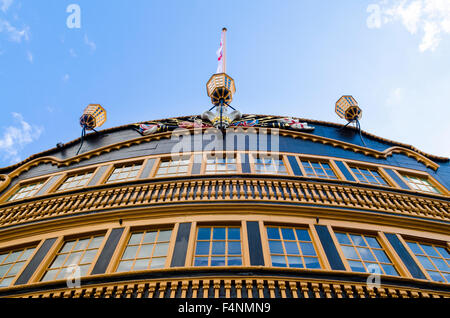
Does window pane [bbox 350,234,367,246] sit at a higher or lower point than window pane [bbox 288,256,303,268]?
higher

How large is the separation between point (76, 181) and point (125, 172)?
2.11m

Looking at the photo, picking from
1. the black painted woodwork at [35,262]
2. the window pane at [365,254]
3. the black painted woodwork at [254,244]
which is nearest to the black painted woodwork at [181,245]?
the black painted woodwork at [254,244]

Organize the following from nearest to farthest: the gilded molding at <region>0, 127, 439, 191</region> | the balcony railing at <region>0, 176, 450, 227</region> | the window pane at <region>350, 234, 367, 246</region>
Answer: the window pane at <region>350, 234, 367, 246</region>, the balcony railing at <region>0, 176, 450, 227</region>, the gilded molding at <region>0, 127, 439, 191</region>

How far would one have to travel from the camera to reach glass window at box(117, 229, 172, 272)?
7668mm

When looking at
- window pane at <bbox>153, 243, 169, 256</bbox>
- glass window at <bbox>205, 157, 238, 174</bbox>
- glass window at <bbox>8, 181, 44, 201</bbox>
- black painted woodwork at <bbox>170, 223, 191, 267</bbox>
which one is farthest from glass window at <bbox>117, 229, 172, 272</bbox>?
glass window at <bbox>8, 181, 44, 201</bbox>

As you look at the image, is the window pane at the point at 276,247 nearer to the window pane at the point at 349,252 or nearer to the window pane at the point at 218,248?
the window pane at the point at 218,248

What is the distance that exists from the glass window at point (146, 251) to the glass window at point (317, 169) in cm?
597

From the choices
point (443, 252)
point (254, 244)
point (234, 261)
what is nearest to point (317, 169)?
point (443, 252)

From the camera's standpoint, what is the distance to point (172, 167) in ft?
39.6

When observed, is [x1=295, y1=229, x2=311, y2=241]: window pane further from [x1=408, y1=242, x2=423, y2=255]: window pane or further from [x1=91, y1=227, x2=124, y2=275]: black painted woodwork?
[x1=91, y1=227, x2=124, y2=275]: black painted woodwork

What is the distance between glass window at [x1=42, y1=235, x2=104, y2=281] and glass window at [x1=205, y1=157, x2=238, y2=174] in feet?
14.8

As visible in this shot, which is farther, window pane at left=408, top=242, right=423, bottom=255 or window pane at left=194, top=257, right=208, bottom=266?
window pane at left=408, top=242, right=423, bottom=255

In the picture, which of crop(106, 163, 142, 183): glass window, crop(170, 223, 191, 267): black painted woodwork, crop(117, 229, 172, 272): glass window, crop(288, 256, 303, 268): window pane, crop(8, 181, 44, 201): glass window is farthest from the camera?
crop(8, 181, 44, 201): glass window
